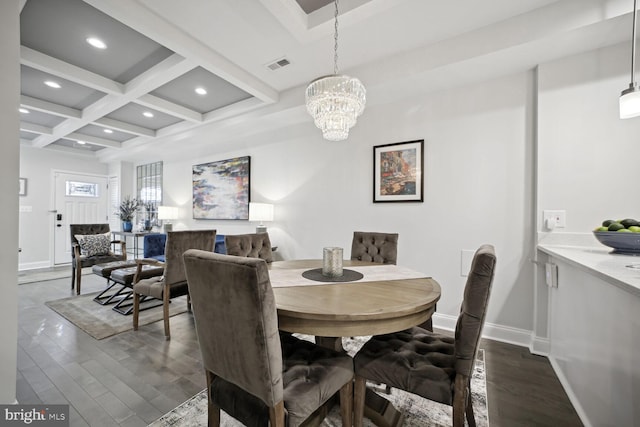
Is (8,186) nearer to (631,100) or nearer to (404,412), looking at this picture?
(404,412)

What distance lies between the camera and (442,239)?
2.78 m

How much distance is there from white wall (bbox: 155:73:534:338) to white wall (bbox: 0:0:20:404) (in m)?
2.75

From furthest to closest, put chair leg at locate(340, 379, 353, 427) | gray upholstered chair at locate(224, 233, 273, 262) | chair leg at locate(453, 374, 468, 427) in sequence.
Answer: gray upholstered chair at locate(224, 233, 273, 262) < chair leg at locate(340, 379, 353, 427) < chair leg at locate(453, 374, 468, 427)

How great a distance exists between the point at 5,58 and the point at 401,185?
121 inches

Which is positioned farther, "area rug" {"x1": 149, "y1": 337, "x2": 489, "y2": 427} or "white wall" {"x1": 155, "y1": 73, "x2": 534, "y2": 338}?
"white wall" {"x1": 155, "y1": 73, "x2": 534, "y2": 338}

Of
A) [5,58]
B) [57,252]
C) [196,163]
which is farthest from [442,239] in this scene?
[57,252]

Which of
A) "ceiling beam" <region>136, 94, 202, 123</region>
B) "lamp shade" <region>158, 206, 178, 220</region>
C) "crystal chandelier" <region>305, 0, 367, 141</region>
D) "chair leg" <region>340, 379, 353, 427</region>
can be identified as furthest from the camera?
"lamp shade" <region>158, 206, 178, 220</region>

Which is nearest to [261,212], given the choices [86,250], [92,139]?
[86,250]

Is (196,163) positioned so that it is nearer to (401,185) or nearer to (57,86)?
(57,86)

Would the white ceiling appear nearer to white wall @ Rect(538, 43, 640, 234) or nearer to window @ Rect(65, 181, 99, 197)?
white wall @ Rect(538, 43, 640, 234)

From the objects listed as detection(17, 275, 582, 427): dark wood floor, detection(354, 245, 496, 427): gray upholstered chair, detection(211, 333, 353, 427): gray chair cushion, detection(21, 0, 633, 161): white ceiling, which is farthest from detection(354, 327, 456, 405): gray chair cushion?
detection(21, 0, 633, 161): white ceiling

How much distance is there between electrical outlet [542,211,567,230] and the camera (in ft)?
7.20

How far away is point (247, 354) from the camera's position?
37.6 inches

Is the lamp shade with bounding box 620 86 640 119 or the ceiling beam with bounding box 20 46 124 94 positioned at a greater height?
the ceiling beam with bounding box 20 46 124 94
